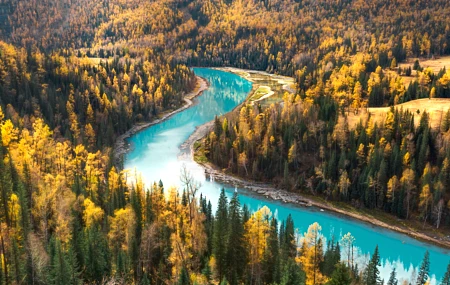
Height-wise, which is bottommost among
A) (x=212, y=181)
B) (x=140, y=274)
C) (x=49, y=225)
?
(x=212, y=181)

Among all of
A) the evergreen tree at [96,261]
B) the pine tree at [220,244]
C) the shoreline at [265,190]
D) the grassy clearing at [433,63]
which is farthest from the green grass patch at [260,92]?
the evergreen tree at [96,261]

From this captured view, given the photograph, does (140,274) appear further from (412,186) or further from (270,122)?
(270,122)

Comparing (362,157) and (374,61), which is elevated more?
(374,61)

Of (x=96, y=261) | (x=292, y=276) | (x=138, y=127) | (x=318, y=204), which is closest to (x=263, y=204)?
(x=318, y=204)

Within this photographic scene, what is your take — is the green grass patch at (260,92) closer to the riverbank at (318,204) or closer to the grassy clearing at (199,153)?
the grassy clearing at (199,153)

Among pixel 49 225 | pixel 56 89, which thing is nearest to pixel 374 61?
pixel 56 89

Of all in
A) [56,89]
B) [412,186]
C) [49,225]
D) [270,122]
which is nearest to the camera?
[49,225]

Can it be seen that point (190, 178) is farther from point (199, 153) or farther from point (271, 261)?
point (271, 261)
